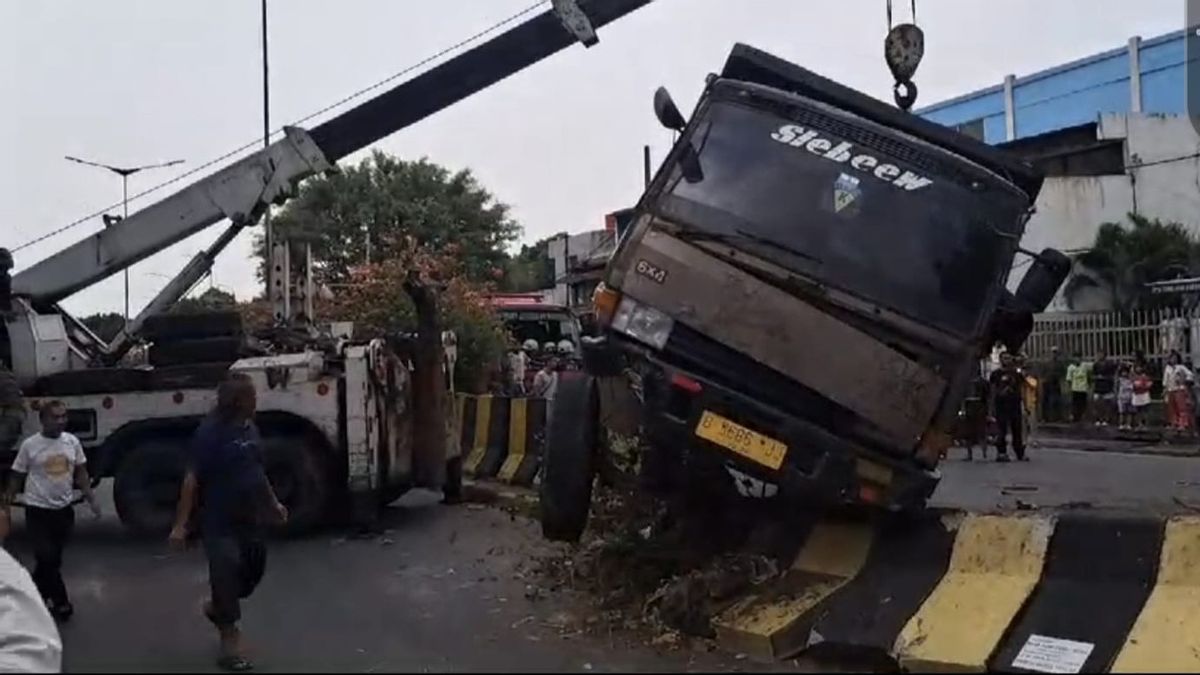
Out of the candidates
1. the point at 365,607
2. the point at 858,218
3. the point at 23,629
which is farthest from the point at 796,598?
the point at 23,629

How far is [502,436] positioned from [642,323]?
8043 millimetres

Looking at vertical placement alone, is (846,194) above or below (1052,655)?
above

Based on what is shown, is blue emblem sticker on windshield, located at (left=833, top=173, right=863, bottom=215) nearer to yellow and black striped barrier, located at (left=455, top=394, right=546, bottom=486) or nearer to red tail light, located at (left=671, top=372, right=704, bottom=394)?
red tail light, located at (left=671, top=372, right=704, bottom=394)

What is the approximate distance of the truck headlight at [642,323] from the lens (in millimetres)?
7609

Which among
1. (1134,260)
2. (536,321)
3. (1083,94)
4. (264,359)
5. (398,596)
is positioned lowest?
(398,596)

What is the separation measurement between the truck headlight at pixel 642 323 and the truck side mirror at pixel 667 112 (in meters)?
1.21

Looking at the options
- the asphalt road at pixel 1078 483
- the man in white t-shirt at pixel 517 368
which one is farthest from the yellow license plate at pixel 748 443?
the man in white t-shirt at pixel 517 368

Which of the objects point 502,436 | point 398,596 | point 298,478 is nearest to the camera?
point 398,596

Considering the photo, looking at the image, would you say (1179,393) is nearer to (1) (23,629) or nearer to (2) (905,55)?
(2) (905,55)

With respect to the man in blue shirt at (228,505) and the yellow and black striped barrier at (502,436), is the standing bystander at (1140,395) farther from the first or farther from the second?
the man in blue shirt at (228,505)

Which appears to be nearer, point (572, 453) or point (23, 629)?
point (23, 629)

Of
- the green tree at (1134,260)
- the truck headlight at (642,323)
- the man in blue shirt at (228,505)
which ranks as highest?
the green tree at (1134,260)

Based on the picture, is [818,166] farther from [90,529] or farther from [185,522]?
[90,529]

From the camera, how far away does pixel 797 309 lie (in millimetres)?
7523
